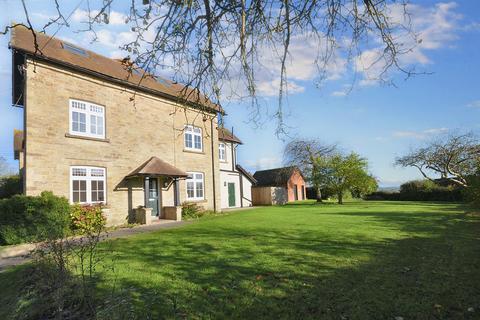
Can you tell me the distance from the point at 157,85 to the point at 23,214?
11.2 m

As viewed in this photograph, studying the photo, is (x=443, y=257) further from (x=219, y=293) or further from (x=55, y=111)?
(x=55, y=111)

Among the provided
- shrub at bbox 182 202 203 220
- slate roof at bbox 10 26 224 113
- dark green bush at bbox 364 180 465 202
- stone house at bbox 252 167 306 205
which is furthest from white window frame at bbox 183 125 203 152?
dark green bush at bbox 364 180 465 202

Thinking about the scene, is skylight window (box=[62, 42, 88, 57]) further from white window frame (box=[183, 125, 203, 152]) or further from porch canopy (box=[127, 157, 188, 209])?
white window frame (box=[183, 125, 203, 152])

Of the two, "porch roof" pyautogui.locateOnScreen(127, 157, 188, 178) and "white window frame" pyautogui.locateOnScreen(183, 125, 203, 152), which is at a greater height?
"white window frame" pyautogui.locateOnScreen(183, 125, 203, 152)

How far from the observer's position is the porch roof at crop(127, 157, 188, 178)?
1672 centimetres

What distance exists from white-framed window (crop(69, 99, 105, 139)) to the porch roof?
2471 millimetres

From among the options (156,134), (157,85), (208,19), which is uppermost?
(157,85)

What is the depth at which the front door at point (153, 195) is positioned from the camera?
730 inches

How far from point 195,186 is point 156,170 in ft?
16.7

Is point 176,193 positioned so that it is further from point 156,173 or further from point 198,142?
point 198,142

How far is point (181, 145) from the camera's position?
20844 mm

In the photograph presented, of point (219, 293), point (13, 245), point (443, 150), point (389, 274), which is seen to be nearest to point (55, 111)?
point (13, 245)

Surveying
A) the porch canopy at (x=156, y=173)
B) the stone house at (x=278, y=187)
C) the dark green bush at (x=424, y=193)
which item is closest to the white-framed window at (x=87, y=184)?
the porch canopy at (x=156, y=173)

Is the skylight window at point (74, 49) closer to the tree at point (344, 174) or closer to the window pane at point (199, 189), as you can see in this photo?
the window pane at point (199, 189)
